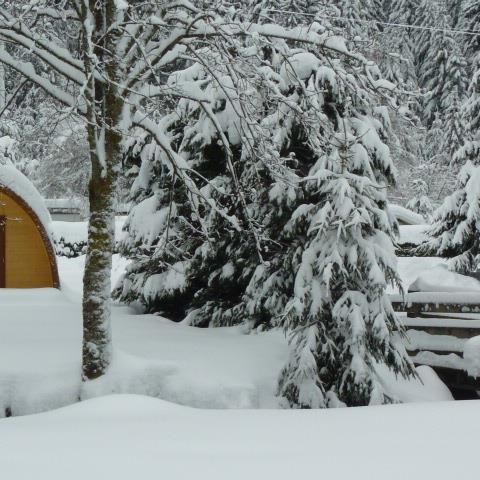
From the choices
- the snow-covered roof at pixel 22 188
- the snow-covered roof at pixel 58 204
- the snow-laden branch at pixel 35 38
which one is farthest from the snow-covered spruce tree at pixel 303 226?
the snow-covered roof at pixel 58 204

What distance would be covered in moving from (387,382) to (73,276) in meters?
18.2

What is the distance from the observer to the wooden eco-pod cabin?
1608 cm

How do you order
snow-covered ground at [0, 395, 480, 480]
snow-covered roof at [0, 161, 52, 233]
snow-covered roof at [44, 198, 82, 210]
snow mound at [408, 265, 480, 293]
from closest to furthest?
snow-covered ground at [0, 395, 480, 480]
snow mound at [408, 265, 480, 293]
snow-covered roof at [0, 161, 52, 233]
snow-covered roof at [44, 198, 82, 210]

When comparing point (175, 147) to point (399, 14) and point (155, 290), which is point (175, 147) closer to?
point (155, 290)

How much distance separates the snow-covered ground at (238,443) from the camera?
12.1ft

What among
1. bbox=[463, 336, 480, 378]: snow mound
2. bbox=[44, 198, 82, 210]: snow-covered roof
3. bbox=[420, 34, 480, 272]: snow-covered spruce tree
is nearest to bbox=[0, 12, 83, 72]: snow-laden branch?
bbox=[463, 336, 480, 378]: snow mound

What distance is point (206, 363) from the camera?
8430 mm

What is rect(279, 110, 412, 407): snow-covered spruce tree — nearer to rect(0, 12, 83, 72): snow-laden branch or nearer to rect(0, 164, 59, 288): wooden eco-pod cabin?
rect(0, 12, 83, 72): snow-laden branch

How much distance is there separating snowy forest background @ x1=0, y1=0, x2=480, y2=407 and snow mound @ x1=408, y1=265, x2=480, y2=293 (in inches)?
28.1

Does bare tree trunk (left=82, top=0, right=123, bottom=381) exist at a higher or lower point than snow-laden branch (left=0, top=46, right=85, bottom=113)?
lower

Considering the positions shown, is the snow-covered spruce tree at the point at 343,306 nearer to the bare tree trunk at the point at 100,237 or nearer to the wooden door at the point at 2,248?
the bare tree trunk at the point at 100,237

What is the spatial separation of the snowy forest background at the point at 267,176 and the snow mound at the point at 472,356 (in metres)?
1.37

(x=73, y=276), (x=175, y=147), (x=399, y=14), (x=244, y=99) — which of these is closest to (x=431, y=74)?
(x=399, y=14)

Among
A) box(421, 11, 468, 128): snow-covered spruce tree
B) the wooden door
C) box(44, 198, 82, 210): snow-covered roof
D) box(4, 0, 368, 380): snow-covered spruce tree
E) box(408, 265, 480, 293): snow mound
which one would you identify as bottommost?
box(44, 198, 82, 210): snow-covered roof
